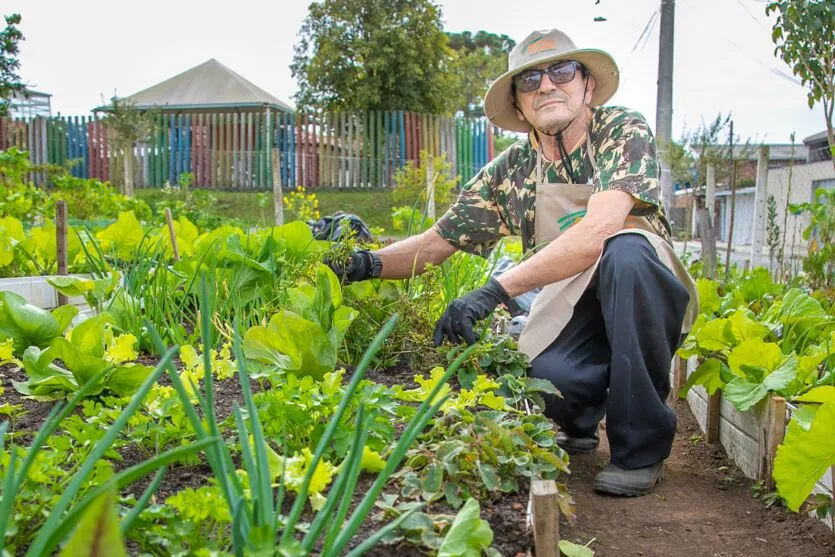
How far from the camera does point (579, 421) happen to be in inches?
105

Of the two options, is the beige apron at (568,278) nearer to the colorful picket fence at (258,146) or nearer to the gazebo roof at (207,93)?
the colorful picket fence at (258,146)

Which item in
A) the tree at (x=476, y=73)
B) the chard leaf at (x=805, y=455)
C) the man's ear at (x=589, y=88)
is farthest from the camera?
the tree at (x=476, y=73)

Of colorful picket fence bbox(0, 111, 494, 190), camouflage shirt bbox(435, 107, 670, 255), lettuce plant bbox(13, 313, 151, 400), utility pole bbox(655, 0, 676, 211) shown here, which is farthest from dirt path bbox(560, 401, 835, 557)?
colorful picket fence bbox(0, 111, 494, 190)

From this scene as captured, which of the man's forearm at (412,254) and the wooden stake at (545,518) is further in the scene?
the man's forearm at (412,254)

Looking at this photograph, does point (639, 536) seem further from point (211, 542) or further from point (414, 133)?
point (414, 133)

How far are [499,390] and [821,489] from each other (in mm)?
768

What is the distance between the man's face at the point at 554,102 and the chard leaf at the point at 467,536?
1.80 meters

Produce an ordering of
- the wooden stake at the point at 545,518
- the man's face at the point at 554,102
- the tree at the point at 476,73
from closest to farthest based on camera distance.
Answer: the wooden stake at the point at 545,518, the man's face at the point at 554,102, the tree at the point at 476,73

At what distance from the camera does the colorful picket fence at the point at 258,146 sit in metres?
16.8

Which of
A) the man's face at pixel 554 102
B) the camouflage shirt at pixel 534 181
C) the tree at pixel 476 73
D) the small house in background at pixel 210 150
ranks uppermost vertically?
the tree at pixel 476 73

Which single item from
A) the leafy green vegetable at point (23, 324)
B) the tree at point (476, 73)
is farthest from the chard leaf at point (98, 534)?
the tree at point (476, 73)

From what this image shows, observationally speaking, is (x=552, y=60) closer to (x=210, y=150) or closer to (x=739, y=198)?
(x=210, y=150)

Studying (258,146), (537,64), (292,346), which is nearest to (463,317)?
(292,346)

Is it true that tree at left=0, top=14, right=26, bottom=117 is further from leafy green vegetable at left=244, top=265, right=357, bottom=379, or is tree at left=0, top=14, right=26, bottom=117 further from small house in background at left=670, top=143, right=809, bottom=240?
small house in background at left=670, top=143, right=809, bottom=240
